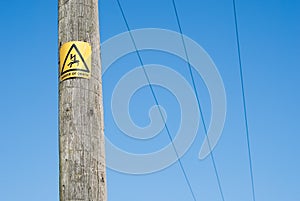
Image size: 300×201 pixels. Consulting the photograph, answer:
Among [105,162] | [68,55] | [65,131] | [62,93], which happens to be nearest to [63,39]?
[68,55]

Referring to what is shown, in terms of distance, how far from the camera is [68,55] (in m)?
2.65

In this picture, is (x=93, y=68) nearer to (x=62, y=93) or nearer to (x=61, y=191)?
(x=62, y=93)

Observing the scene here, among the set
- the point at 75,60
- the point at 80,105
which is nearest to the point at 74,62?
the point at 75,60

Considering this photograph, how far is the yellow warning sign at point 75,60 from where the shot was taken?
2.60m

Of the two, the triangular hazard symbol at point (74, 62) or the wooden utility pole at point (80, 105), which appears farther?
the triangular hazard symbol at point (74, 62)

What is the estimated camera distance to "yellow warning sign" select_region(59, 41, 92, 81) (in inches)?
102

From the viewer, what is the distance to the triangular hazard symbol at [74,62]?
8.55ft

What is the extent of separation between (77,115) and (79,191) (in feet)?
1.28

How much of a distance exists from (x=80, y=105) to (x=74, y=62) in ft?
0.82

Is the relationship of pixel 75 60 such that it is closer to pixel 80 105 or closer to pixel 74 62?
pixel 74 62

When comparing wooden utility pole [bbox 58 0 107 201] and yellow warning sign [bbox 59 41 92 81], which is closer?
wooden utility pole [bbox 58 0 107 201]

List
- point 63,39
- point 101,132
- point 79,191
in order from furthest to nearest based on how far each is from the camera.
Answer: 1. point 63,39
2. point 101,132
3. point 79,191

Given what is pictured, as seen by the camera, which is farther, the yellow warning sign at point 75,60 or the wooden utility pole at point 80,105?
the yellow warning sign at point 75,60

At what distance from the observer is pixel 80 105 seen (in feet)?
8.30
